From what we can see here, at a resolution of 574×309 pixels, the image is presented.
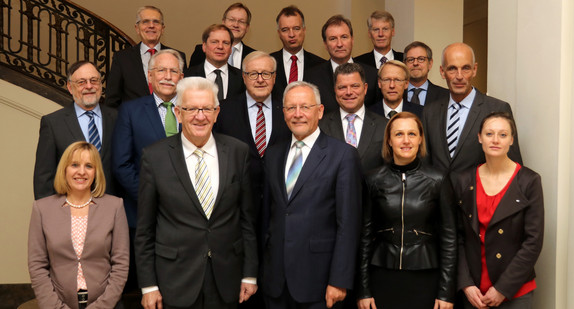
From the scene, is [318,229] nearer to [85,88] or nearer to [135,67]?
[85,88]

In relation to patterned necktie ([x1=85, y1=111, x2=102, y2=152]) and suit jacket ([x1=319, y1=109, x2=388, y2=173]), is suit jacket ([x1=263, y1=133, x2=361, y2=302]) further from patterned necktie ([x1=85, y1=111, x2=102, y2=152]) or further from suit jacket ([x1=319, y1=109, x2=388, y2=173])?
patterned necktie ([x1=85, y1=111, x2=102, y2=152])

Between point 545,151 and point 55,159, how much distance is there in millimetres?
3063

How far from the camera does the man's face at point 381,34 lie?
6082mm

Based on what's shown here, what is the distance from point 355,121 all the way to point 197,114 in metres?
1.24

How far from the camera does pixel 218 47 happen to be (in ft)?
17.8

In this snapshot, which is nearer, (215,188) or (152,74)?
(215,188)

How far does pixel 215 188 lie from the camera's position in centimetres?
399

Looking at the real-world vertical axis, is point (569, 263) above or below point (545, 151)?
below

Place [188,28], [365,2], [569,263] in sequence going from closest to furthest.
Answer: [569,263] → [365,2] → [188,28]

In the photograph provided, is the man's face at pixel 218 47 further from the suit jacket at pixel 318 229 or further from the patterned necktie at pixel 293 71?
the suit jacket at pixel 318 229

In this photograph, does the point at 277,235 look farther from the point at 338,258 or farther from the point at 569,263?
the point at 569,263

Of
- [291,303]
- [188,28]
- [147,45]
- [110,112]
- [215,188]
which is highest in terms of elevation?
[188,28]

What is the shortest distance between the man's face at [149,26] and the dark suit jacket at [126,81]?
19 cm

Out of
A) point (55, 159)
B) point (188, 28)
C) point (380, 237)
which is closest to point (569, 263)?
point (380, 237)
